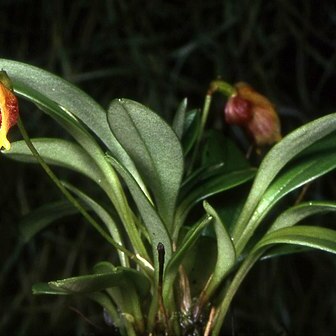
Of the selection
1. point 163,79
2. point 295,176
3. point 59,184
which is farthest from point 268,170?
point 163,79

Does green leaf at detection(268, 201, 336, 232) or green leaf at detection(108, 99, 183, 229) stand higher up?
green leaf at detection(108, 99, 183, 229)

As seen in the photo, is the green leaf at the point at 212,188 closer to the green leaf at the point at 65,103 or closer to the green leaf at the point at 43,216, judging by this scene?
the green leaf at the point at 65,103

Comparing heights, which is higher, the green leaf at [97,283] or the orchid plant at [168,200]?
the orchid plant at [168,200]

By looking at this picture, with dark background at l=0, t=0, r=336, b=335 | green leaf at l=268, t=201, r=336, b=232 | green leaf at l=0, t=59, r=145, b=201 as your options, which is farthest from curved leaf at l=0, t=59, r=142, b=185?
dark background at l=0, t=0, r=336, b=335

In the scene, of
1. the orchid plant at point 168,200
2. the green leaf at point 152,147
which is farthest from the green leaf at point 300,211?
the green leaf at point 152,147

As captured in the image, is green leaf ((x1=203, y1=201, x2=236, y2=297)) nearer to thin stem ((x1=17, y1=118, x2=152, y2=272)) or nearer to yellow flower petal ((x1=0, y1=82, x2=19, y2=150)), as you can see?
thin stem ((x1=17, y1=118, x2=152, y2=272))

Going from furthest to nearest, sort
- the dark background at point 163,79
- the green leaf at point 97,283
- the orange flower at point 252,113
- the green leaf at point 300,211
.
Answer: the dark background at point 163,79, the orange flower at point 252,113, the green leaf at point 300,211, the green leaf at point 97,283
